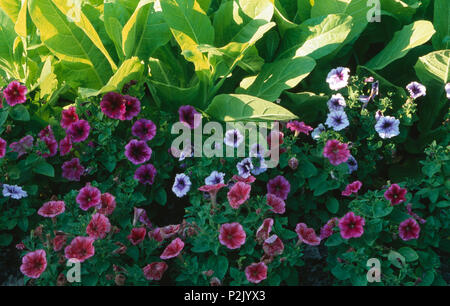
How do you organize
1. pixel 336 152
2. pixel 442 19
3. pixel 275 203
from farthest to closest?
pixel 442 19, pixel 336 152, pixel 275 203

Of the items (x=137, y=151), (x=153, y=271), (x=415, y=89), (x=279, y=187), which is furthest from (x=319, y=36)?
(x=153, y=271)

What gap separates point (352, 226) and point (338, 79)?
0.74m

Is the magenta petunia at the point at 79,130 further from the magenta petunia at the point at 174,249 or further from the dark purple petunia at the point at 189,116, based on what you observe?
the magenta petunia at the point at 174,249

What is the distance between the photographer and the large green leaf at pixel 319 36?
2373 mm


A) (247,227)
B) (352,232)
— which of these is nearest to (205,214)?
(247,227)

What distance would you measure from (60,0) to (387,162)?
164 cm

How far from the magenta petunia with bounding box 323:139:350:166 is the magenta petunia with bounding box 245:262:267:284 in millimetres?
550

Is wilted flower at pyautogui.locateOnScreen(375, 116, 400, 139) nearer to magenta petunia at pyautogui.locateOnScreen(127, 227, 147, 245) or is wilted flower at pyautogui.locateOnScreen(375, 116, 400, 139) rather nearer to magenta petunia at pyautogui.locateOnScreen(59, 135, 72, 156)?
magenta petunia at pyautogui.locateOnScreen(127, 227, 147, 245)

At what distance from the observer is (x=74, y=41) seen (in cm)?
248

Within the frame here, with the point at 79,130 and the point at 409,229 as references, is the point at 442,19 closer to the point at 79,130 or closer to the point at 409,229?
the point at 409,229

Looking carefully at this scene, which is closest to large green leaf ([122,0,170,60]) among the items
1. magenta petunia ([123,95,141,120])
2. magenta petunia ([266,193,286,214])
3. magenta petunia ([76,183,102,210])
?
magenta petunia ([123,95,141,120])

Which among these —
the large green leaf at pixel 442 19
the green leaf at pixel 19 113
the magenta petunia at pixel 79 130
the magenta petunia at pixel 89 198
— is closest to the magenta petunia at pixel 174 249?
the magenta petunia at pixel 89 198
